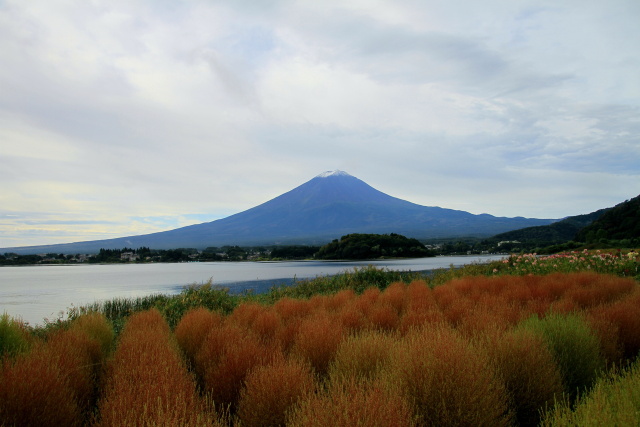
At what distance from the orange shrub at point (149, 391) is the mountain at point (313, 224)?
130412mm

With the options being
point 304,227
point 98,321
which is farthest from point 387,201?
point 98,321

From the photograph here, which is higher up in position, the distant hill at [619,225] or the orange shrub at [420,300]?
the distant hill at [619,225]

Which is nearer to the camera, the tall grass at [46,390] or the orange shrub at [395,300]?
the tall grass at [46,390]

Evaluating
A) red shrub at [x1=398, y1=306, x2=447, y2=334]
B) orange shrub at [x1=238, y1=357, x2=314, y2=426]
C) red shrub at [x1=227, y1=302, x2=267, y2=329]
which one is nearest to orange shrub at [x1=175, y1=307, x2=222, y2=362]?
red shrub at [x1=227, y1=302, x2=267, y2=329]

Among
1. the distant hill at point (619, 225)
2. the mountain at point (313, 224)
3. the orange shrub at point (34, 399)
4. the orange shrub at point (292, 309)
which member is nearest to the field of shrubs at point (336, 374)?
the orange shrub at point (34, 399)

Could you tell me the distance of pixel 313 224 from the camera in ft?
557

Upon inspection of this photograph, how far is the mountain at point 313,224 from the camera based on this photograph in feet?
492

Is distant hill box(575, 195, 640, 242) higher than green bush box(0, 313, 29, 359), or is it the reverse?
distant hill box(575, 195, 640, 242)

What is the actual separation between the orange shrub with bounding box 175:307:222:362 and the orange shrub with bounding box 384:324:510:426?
350 centimetres

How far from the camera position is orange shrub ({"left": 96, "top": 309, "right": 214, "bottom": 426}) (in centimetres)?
311

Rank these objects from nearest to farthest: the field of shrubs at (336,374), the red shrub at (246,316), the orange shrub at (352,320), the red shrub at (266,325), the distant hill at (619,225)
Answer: the field of shrubs at (336,374) < the red shrub at (266,325) < the orange shrub at (352,320) < the red shrub at (246,316) < the distant hill at (619,225)

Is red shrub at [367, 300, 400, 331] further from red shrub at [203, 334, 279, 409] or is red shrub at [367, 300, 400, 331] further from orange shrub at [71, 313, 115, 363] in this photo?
orange shrub at [71, 313, 115, 363]

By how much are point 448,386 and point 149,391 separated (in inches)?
99.4

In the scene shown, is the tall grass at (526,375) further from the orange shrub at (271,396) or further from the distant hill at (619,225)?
the distant hill at (619,225)
